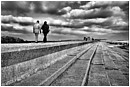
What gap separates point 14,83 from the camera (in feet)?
14.3

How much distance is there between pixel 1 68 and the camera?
3.82 m

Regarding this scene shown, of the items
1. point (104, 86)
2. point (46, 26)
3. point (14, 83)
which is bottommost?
point (104, 86)

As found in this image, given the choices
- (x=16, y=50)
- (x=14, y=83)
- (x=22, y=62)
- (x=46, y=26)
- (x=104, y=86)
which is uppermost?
(x=46, y=26)

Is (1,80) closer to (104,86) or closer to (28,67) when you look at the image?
(28,67)

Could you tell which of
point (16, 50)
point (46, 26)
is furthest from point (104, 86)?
point (46, 26)

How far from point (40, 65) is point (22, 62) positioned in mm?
1621

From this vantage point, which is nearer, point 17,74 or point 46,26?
point 17,74

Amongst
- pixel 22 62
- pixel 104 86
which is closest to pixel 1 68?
pixel 22 62

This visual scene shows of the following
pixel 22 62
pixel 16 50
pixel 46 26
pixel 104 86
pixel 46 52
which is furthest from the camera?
pixel 46 26

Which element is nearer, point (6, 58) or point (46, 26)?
point (6, 58)

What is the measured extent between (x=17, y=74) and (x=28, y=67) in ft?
2.40

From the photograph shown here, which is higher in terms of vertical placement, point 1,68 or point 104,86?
point 1,68

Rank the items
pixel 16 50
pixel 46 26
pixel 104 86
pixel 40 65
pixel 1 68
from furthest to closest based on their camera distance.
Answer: pixel 46 26 → pixel 40 65 → pixel 104 86 → pixel 16 50 → pixel 1 68

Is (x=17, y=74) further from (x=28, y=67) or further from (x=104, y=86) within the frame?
(x=104, y=86)
